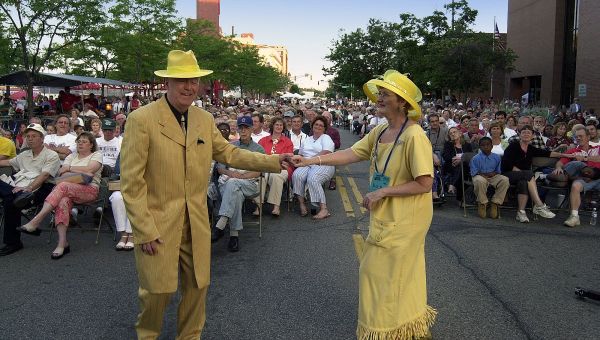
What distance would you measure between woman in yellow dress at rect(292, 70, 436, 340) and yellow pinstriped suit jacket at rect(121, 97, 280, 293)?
3.53ft

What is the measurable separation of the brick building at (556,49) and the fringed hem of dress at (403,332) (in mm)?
29632

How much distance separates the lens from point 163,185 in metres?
3.40

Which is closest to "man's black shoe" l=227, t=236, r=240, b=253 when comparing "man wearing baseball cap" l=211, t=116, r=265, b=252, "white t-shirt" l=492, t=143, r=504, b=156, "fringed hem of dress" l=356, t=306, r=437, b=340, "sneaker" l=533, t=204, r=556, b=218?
"man wearing baseball cap" l=211, t=116, r=265, b=252

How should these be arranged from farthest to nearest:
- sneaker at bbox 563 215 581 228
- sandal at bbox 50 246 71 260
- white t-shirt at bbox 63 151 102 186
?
sneaker at bbox 563 215 581 228 < white t-shirt at bbox 63 151 102 186 < sandal at bbox 50 246 71 260

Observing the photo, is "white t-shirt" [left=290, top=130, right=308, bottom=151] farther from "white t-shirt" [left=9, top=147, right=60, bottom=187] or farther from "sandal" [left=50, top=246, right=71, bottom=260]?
"sandal" [left=50, top=246, right=71, bottom=260]

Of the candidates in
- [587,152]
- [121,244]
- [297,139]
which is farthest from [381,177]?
[297,139]

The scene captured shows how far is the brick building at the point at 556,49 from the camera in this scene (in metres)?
30.0

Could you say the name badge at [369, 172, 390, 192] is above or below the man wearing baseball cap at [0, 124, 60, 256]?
above

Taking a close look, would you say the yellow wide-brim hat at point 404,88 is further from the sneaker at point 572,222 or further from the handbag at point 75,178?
the sneaker at point 572,222

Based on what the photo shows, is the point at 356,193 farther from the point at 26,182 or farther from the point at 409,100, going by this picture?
the point at 409,100

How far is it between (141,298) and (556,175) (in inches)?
284

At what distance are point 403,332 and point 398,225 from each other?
664 mm

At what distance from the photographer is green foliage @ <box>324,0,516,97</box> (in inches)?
1183

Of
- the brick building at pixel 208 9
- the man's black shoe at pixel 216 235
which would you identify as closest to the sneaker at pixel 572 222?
the man's black shoe at pixel 216 235
